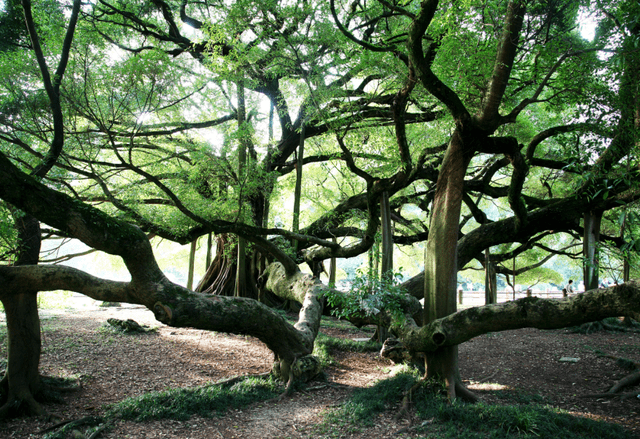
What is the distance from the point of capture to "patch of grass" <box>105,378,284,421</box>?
4.64m

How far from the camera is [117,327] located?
9.11 metres

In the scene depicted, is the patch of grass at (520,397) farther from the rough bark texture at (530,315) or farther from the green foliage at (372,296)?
the green foliage at (372,296)

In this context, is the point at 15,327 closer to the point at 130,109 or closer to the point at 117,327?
the point at 130,109

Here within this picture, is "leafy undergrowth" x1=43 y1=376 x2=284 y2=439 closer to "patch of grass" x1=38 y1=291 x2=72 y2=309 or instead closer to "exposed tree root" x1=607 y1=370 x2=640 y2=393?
"exposed tree root" x1=607 y1=370 x2=640 y2=393

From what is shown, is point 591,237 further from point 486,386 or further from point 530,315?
point 530,315

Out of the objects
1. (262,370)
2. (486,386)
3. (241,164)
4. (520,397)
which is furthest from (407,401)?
(241,164)

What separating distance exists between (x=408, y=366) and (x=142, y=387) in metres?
4.49

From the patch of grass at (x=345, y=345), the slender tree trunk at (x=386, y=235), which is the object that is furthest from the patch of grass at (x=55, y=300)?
the slender tree trunk at (x=386, y=235)

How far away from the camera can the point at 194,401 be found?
16.6 ft

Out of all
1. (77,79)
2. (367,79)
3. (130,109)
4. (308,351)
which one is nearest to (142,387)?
(308,351)

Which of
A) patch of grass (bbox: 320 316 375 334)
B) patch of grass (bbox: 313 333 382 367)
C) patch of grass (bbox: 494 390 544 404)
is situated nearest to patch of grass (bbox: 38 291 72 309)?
patch of grass (bbox: 320 316 375 334)

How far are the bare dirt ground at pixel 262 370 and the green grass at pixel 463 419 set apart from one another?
0.20m

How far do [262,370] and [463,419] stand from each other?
12.6 ft

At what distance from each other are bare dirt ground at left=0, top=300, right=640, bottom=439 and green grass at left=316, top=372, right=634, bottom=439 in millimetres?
203
